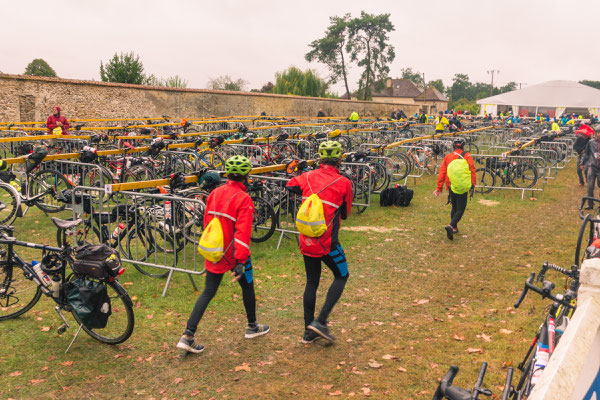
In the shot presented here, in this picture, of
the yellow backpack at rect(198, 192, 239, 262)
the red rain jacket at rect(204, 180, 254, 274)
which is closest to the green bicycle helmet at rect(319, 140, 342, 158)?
the red rain jacket at rect(204, 180, 254, 274)

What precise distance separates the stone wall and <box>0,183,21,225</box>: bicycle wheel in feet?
46.4

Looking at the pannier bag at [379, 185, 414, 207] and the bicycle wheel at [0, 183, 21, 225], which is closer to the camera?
the bicycle wheel at [0, 183, 21, 225]

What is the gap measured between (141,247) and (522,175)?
10742 millimetres

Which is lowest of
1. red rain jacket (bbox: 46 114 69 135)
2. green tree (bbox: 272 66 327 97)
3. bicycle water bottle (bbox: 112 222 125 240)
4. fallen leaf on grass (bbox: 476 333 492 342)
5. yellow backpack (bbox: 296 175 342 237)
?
fallen leaf on grass (bbox: 476 333 492 342)

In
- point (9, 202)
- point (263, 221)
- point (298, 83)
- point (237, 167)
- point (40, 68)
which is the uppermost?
point (40, 68)

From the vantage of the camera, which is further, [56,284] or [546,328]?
[56,284]

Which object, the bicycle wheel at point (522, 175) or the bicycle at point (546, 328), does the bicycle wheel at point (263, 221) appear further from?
the bicycle wheel at point (522, 175)

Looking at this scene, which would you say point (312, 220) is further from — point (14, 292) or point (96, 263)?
point (14, 292)

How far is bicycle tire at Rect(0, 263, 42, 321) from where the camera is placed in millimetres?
4863

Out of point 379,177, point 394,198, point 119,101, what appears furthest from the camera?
point 119,101

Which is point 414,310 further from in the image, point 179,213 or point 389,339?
point 179,213

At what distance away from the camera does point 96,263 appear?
426cm

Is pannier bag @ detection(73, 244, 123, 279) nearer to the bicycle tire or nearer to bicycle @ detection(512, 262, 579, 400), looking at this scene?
the bicycle tire

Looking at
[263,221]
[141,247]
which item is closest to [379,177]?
[263,221]
